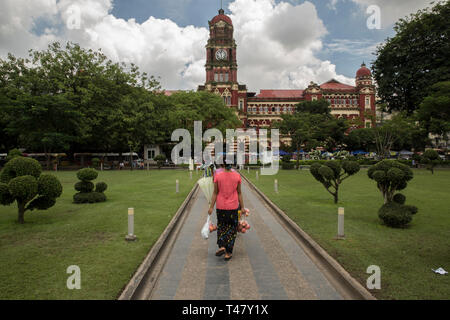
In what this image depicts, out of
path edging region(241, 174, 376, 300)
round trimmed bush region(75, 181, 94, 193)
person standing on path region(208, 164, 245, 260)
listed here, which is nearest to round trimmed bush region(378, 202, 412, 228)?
path edging region(241, 174, 376, 300)

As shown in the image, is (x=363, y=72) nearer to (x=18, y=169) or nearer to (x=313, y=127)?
(x=313, y=127)

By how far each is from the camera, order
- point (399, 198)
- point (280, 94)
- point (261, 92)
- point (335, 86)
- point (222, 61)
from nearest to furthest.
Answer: point (399, 198)
point (222, 61)
point (280, 94)
point (261, 92)
point (335, 86)

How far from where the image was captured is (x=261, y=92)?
77.9 meters

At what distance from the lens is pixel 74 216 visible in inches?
425

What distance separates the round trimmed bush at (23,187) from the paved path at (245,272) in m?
4.45

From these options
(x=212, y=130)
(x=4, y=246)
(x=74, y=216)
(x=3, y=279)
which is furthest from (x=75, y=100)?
(x=3, y=279)

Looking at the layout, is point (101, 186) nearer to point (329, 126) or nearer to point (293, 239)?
point (293, 239)

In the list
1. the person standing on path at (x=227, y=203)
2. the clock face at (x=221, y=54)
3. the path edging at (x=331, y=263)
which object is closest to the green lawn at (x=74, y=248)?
the person standing on path at (x=227, y=203)

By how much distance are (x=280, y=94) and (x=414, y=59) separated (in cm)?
4880

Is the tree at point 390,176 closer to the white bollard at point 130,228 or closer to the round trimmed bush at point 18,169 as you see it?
the white bollard at point 130,228

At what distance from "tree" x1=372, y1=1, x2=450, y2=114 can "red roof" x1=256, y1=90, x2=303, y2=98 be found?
44050 mm

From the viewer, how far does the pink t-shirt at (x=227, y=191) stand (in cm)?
631

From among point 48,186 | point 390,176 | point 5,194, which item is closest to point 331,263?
point 390,176
